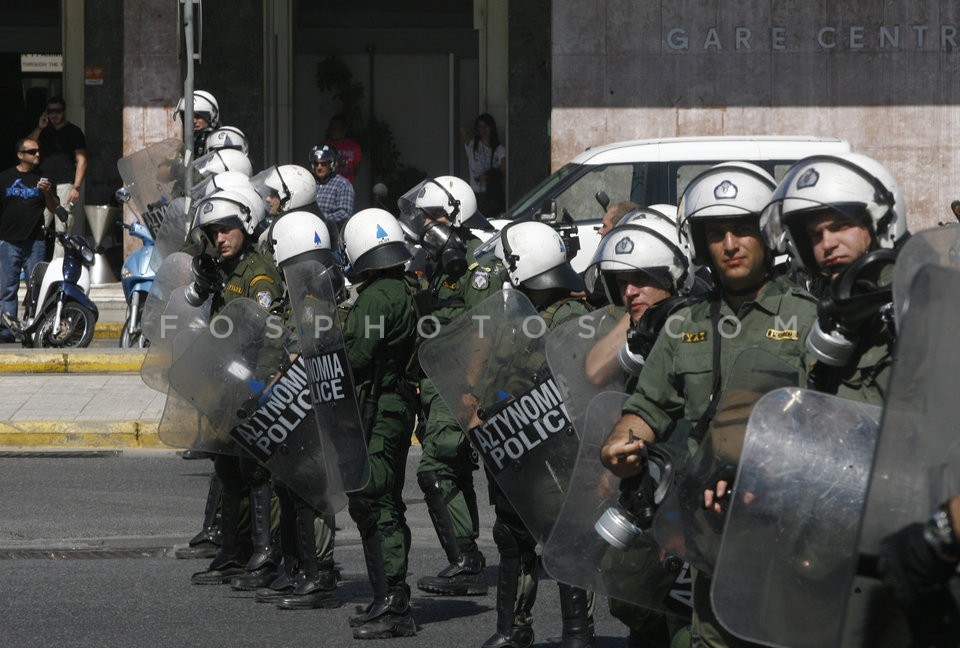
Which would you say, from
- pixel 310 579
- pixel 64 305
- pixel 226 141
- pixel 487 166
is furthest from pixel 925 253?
pixel 487 166

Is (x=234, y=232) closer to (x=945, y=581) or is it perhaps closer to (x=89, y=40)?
(x=945, y=581)

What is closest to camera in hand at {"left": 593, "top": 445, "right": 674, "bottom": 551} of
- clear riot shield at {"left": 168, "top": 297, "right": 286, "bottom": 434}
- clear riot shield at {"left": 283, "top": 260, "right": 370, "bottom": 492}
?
clear riot shield at {"left": 283, "top": 260, "right": 370, "bottom": 492}

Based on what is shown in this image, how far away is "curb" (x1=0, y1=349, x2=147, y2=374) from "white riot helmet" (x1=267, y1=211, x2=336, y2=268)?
20.3ft

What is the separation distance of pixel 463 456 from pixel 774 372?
390 centimetres

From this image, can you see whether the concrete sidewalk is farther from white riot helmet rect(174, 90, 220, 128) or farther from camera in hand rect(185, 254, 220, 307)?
camera in hand rect(185, 254, 220, 307)

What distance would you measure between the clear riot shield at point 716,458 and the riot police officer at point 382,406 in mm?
2675

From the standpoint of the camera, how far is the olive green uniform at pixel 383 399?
647 centimetres

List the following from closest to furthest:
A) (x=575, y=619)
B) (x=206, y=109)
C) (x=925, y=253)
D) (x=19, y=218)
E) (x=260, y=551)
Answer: (x=925, y=253)
(x=575, y=619)
(x=260, y=551)
(x=206, y=109)
(x=19, y=218)

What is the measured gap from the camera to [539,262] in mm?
6598

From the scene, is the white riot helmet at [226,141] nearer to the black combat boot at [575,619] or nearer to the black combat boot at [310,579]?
the black combat boot at [310,579]

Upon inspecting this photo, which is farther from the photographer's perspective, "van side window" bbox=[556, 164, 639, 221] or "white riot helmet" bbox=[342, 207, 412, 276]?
"van side window" bbox=[556, 164, 639, 221]

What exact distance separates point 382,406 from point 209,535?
1896mm

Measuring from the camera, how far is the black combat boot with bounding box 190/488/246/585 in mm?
7508

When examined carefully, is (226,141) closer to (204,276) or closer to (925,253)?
(204,276)
